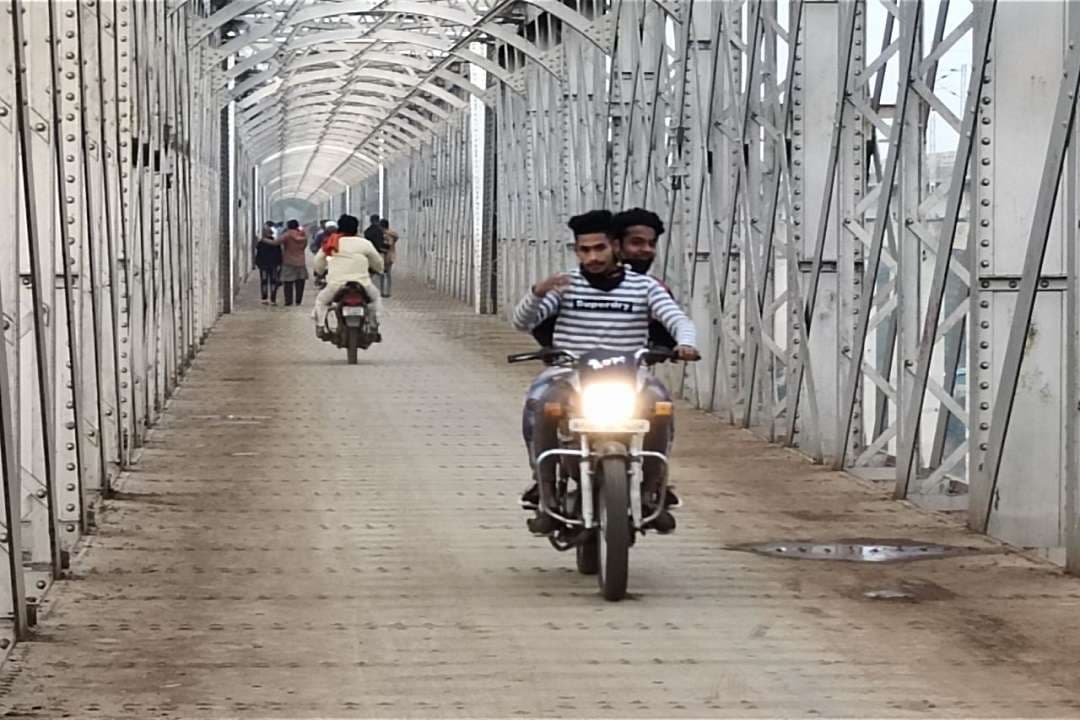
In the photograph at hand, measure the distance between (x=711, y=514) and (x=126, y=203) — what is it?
4693 mm

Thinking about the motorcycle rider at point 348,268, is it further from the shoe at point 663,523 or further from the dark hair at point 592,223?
the shoe at point 663,523

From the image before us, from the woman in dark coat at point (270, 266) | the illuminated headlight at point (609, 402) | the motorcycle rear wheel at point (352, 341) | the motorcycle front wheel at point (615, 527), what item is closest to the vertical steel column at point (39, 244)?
the illuminated headlight at point (609, 402)

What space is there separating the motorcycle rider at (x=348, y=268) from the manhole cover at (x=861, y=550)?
13171 mm

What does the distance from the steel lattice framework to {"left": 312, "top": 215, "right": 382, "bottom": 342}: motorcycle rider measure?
4.28ft

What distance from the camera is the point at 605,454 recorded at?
8.48m

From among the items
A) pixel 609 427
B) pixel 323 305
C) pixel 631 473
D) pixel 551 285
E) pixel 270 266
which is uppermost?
pixel 551 285

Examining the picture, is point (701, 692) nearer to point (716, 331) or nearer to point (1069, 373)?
point (1069, 373)

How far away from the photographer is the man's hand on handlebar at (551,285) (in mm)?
8938

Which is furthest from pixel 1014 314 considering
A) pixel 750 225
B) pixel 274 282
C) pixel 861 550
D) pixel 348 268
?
pixel 274 282

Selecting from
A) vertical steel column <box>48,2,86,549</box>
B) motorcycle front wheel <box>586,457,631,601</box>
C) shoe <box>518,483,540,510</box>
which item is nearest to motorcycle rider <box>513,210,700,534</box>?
shoe <box>518,483,540,510</box>

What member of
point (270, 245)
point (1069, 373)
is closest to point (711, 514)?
point (1069, 373)

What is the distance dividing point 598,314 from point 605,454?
73cm

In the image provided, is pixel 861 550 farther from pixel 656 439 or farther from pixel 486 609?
pixel 486 609

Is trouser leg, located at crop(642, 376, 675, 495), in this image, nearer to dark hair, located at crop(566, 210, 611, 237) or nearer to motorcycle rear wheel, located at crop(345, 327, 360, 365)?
dark hair, located at crop(566, 210, 611, 237)
